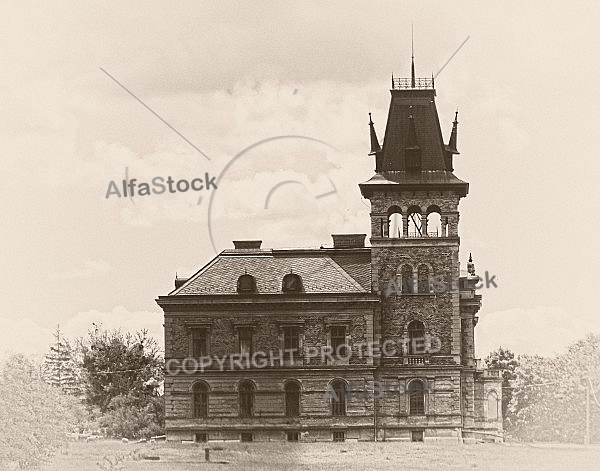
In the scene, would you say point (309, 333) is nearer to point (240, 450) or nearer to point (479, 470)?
point (240, 450)

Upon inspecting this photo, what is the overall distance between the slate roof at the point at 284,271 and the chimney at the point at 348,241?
0.61m

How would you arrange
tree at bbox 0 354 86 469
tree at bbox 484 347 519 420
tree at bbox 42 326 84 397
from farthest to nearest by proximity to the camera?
tree at bbox 484 347 519 420 < tree at bbox 42 326 84 397 < tree at bbox 0 354 86 469

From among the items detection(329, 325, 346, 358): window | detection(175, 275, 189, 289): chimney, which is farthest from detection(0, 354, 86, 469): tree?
detection(329, 325, 346, 358): window

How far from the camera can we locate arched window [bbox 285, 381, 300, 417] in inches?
3184

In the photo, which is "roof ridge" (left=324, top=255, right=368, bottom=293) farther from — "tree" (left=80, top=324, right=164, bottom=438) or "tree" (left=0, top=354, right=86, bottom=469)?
"tree" (left=0, top=354, right=86, bottom=469)

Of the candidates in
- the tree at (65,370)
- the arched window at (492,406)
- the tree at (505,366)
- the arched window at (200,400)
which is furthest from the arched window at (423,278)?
the tree at (505,366)

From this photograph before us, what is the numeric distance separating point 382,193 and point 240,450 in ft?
46.1

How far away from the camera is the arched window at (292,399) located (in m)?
80.9

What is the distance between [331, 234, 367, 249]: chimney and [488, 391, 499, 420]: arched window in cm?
996

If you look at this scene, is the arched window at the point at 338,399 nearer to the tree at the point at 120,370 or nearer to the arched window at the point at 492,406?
the arched window at the point at 492,406

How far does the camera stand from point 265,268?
82.4 metres

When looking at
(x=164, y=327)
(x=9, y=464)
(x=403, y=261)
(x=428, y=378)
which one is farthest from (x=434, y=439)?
(x=9, y=464)

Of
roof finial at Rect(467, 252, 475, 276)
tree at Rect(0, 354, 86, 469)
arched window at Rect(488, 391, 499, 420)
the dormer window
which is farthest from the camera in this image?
roof finial at Rect(467, 252, 475, 276)

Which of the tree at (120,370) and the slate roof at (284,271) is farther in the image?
the tree at (120,370)
